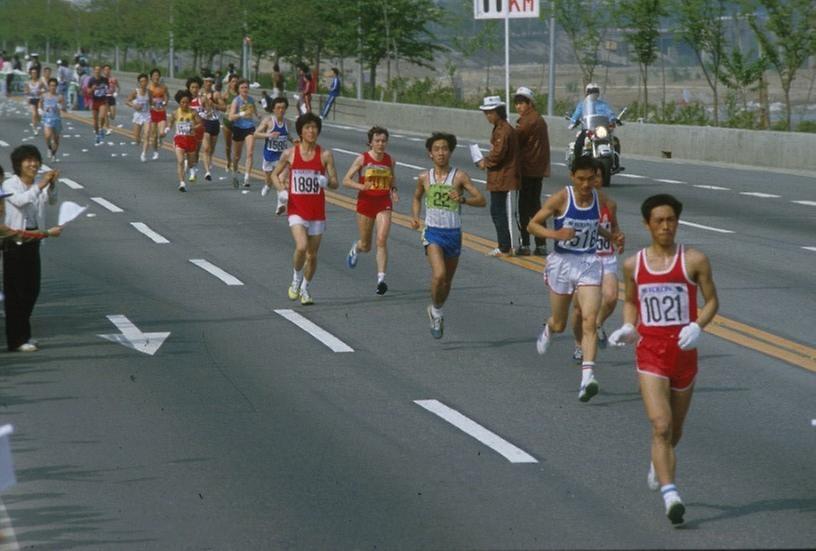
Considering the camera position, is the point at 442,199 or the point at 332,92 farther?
the point at 332,92

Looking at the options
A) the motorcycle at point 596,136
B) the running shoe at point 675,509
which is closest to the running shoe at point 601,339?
the running shoe at point 675,509

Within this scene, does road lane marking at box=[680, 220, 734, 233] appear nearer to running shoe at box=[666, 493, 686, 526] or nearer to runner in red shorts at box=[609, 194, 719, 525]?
runner in red shorts at box=[609, 194, 719, 525]

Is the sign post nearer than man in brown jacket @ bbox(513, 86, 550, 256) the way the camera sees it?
No

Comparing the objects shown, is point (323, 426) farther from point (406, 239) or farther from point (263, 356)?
point (406, 239)

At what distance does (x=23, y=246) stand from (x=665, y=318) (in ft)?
24.9

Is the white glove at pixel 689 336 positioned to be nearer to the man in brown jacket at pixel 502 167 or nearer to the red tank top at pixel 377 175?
the red tank top at pixel 377 175

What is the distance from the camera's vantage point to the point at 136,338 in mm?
15719

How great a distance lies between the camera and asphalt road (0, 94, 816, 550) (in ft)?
30.0

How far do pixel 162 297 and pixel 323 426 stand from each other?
23.0 ft

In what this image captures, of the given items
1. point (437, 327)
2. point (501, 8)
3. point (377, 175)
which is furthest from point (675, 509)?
point (501, 8)

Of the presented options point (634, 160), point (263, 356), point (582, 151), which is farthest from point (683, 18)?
point (263, 356)

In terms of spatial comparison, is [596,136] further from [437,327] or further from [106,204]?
[437,327]

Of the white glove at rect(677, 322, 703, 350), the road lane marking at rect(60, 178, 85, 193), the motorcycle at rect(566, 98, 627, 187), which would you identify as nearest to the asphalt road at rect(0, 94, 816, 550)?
the white glove at rect(677, 322, 703, 350)

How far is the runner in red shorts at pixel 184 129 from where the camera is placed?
101 ft
